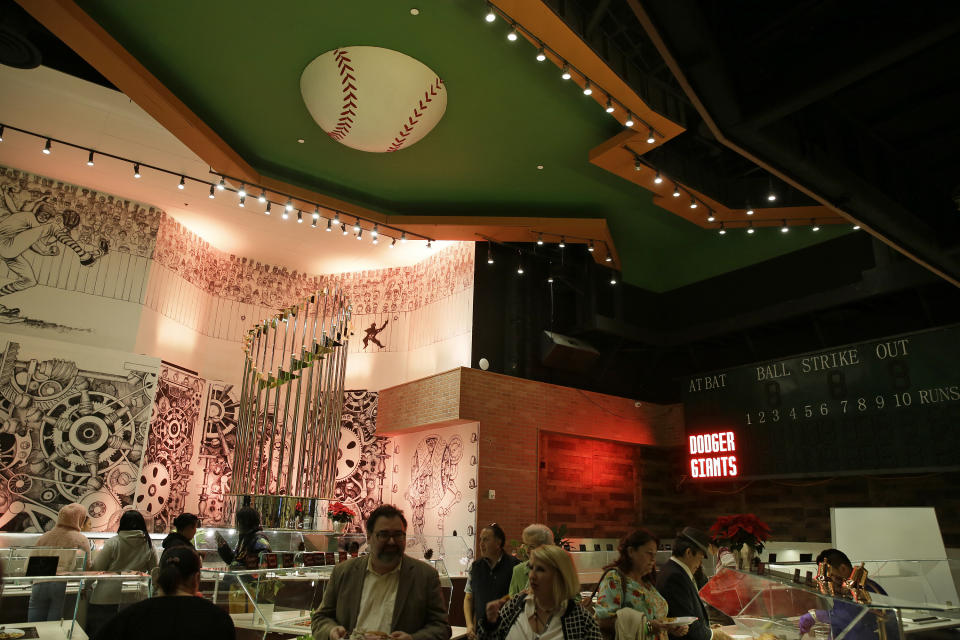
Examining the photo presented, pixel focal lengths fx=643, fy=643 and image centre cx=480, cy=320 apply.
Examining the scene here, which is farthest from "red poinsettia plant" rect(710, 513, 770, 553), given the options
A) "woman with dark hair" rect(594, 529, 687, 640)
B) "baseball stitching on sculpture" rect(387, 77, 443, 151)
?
"baseball stitching on sculpture" rect(387, 77, 443, 151)

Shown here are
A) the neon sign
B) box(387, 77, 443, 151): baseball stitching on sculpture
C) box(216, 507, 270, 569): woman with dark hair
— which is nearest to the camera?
box(216, 507, 270, 569): woman with dark hair

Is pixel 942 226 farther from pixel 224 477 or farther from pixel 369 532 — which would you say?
pixel 224 477

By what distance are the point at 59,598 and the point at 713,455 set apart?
355 inches

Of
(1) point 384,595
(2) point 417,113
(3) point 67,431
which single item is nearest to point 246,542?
(1) point 384,595

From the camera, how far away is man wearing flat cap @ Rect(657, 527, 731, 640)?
3.43 meters

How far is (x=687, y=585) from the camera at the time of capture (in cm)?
358

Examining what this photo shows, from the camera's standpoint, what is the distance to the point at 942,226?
5.40m

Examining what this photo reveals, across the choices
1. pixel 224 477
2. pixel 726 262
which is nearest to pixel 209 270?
pixel 224 477

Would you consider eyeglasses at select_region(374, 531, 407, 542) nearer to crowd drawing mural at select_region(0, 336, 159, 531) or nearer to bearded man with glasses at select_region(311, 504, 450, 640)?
bearded man with glasses at select_region(311, 504, 450, 640)

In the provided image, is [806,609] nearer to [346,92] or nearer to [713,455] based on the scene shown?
[346,92]

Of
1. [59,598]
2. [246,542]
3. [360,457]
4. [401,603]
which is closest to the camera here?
[401,603]

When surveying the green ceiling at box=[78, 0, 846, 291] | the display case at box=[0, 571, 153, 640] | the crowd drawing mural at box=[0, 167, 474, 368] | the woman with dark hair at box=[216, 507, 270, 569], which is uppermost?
the green ceiling at box=[78, 0, 846, 291]

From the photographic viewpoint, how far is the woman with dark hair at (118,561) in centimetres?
481

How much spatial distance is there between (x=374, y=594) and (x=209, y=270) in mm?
10041
